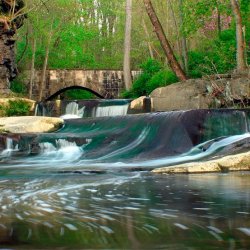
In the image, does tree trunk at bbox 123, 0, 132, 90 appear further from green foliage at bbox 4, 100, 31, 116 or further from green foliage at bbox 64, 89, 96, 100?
green foliage at bbox 4, 100, 31, 116

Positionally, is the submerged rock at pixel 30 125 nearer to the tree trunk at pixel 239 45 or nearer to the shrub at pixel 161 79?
the tree trunk at pixel 239 45

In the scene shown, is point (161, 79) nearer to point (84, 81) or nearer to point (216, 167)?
point (84, 81)

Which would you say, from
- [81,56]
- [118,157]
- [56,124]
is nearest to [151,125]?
[118,157]

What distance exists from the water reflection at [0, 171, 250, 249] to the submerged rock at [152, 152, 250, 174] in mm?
1383

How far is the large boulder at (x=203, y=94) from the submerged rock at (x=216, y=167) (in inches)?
348

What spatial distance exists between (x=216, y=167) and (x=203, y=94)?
10.2 m

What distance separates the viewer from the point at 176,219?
3646mm

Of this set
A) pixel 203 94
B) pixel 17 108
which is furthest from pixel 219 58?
pixel 17 108

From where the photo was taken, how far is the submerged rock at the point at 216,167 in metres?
8.05

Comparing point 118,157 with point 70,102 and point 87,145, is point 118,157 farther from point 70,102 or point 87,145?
point 70,102

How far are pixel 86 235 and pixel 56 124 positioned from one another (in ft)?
44.9

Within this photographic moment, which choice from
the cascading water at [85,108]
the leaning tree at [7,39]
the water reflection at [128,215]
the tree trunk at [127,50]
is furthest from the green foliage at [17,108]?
the water reflection at [128,215]

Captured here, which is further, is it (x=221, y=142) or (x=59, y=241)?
(x=221, y=142)

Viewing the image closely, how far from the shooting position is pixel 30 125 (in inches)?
635
